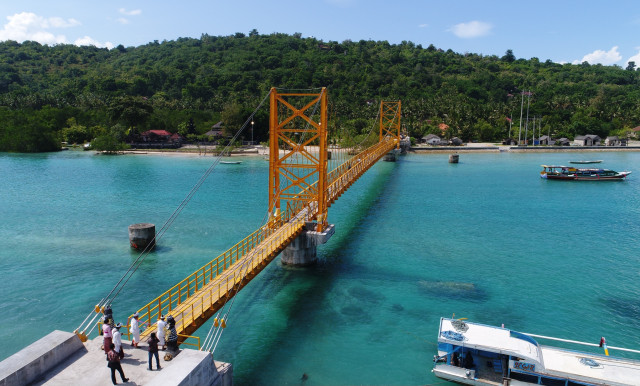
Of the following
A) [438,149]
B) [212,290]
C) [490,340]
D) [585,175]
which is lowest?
[490,340]

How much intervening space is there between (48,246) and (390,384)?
25726mm

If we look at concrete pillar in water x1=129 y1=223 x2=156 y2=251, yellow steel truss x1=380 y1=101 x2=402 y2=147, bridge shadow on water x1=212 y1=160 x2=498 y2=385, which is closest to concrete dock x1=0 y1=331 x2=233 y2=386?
bridge shadow on water x1=212 y1=160 x2=498 y2=385

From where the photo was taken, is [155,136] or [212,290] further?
[155,136]

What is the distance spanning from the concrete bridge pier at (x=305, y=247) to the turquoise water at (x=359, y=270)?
21.6 inches

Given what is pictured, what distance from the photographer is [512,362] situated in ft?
48.8

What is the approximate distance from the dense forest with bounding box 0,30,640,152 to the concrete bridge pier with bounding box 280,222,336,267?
2973 inches

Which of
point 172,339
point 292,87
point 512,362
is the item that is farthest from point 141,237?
point 292,87

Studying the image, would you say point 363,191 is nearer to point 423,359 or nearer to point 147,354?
point 423,359

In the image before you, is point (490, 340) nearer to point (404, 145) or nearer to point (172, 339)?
point (172, 339)

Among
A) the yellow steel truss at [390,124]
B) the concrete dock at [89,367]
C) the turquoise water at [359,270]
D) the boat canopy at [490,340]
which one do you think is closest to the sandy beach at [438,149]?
the yellow steel truss at [390,124]

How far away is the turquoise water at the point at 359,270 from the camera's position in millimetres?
18156

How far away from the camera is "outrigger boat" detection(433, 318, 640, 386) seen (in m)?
14.4

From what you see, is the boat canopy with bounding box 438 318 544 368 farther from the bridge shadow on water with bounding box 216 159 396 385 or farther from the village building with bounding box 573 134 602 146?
the village building with bounding box 573 134 602 146

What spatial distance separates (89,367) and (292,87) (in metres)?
135
